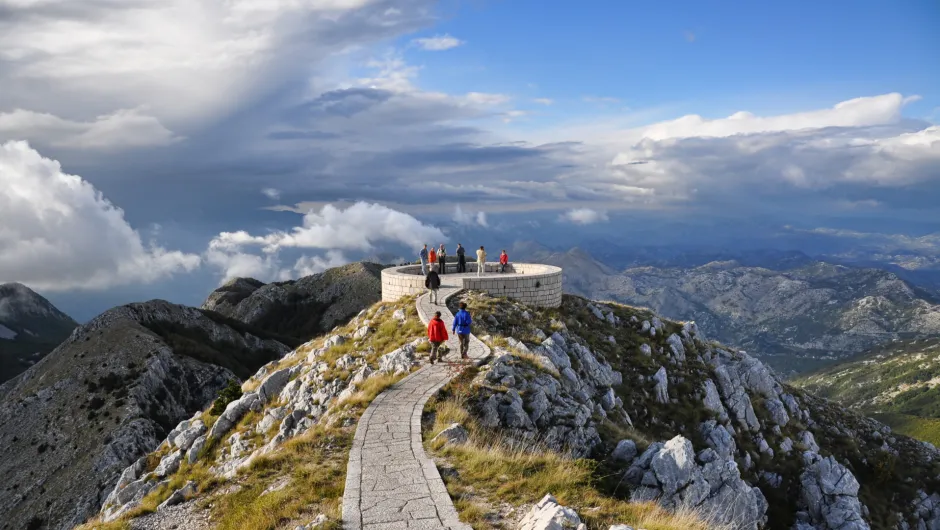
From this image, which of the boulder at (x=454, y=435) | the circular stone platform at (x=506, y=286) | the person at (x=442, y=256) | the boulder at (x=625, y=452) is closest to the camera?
the boulder at (x=454, y=435)

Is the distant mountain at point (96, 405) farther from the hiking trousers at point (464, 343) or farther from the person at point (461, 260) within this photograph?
the hiking trousers at point (464, 343)

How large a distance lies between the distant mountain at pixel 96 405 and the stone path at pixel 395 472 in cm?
4836

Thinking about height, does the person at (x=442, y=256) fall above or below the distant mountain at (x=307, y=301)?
above

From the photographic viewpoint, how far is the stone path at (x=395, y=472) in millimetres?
9867

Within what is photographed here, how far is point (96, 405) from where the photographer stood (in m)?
62.7

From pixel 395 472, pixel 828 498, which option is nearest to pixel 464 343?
pixel 395 472

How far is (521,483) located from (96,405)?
69536mm

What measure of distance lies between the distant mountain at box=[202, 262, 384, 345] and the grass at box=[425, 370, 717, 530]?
118176 millimetres

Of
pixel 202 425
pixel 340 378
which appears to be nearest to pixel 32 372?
pixel 202 425

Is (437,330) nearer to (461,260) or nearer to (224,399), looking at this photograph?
(224,399)

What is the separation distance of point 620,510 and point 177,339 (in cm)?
8551

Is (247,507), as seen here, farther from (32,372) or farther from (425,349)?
(32,372)

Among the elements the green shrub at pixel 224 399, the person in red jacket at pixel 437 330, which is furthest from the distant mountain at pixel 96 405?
the person in red jacket at pixel 437 330

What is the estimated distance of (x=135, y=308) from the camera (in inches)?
3438
